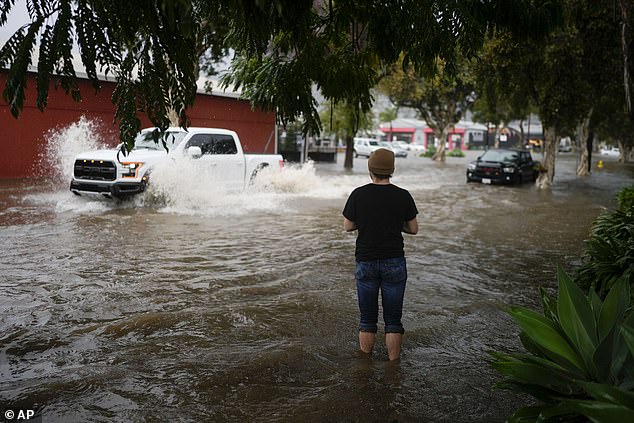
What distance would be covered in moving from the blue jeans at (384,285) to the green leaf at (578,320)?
65.0 inches

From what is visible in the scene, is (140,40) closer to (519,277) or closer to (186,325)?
(186,325)

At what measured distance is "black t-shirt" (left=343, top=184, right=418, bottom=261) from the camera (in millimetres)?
4785

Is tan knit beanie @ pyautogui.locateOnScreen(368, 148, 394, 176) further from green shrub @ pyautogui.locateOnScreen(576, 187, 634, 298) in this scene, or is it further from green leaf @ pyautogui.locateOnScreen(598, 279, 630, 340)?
green shrub @ pyautogui.locateOnScreen(576, 187, 634, 298)

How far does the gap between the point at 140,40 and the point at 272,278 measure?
4.75m

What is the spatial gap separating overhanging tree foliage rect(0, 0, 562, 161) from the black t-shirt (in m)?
0.72

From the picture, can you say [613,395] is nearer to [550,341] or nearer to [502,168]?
[550,341]

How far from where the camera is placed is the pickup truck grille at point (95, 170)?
44.9 feet

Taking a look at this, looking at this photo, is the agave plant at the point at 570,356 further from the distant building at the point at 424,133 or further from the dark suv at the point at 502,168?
the distant building at the point at 424,133

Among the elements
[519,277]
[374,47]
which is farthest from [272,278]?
[374,47]

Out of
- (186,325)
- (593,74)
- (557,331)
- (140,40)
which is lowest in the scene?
(186,325)

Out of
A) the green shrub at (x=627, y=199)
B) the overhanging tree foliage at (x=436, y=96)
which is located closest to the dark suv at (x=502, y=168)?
the overhanging tree foliage at (x=436, y=96)

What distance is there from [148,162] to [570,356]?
40.2 ft

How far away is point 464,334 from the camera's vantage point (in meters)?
5.96

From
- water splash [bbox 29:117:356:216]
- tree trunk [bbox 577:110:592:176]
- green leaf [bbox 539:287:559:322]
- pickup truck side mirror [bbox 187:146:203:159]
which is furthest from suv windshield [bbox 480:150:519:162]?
green leaf [bbox 539:287:559:322]
